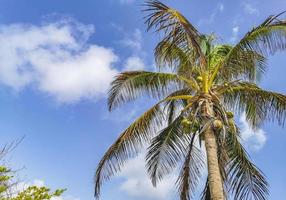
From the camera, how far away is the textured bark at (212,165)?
11.7 m

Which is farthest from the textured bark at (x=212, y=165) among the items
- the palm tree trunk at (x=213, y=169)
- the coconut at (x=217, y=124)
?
the coconut at (x=217, y=124)

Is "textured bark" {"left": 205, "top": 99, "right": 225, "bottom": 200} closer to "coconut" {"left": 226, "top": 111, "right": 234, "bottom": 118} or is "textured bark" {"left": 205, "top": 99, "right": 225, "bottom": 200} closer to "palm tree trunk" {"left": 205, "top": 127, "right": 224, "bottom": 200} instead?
"palm tree trunk" {"left": 205, "top": 127, "right": 224, "bottom": 200}

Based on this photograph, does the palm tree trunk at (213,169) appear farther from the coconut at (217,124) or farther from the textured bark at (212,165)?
the coconut at (217,124)

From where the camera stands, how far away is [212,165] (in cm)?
1208

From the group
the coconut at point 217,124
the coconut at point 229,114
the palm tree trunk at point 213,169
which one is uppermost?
the coconut at point 229,114

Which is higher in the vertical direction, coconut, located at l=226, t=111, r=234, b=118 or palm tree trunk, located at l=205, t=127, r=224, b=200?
coconut, located at l=226, t=111, r=234, b=118

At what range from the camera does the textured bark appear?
11.7 m

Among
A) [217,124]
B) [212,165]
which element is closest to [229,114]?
[217,124]

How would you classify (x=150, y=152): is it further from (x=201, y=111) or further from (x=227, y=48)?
(x=227, y=48)

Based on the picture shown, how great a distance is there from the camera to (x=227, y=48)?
1602 centimetres

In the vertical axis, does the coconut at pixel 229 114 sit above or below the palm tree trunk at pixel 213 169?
above

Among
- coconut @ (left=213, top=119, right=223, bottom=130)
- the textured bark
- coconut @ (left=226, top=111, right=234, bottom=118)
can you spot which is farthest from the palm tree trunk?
coconut @ (left=226, top=111, right=234, bottom=118)

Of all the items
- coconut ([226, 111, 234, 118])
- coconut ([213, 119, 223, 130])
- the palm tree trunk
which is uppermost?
coconut ([226, 111, 234, 118])

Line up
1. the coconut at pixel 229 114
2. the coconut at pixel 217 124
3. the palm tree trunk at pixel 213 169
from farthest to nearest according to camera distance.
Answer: the coconut at pixel 229 114 < the coconut at pixel 217 124 < the palm tree trunk at pixel 213 169
